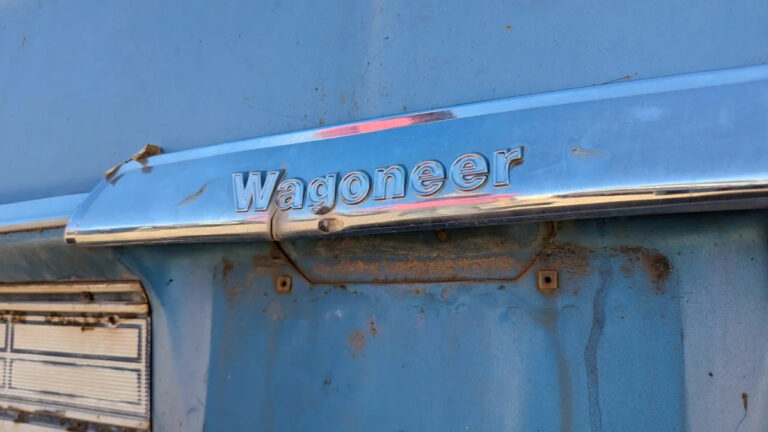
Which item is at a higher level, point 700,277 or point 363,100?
point 363,100

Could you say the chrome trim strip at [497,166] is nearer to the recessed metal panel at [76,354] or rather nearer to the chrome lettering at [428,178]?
the chrome lettering at [428,178]

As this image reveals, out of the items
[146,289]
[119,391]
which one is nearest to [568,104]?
[146,289]

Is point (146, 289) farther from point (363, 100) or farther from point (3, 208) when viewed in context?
point (363, 100)

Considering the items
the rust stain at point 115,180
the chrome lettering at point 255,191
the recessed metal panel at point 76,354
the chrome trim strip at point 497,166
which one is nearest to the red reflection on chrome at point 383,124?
the chrome trim strip at point 497,166

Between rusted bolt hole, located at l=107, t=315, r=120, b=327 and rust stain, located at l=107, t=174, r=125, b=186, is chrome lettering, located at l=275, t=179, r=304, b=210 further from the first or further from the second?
rusted bolt hole, located at l=107, t=315, r=120, b=327

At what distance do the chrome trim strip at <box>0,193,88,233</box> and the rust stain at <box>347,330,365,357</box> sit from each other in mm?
648

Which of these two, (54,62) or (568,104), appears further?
(54,62)

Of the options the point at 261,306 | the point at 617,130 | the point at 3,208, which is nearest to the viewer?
the point at 617,130

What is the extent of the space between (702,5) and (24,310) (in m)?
1.52

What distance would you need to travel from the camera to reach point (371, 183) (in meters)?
0.87

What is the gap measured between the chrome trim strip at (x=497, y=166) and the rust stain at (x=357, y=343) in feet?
0.64

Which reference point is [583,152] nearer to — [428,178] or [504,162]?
[504,162]

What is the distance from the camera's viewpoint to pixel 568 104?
31.3 inches

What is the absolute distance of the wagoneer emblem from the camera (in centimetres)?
79
